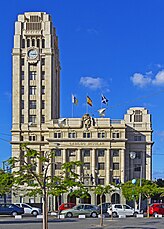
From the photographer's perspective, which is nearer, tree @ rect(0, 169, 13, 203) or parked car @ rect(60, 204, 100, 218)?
parked car @ rect(60, 204, 100, 218)

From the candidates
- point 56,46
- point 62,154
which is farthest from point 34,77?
point 62,154

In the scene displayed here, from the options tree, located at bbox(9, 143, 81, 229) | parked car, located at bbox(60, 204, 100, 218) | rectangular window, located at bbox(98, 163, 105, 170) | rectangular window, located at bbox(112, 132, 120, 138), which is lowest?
parked car, located at bbox(60, 204, 100, 218)

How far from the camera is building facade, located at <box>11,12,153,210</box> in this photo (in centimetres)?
9838

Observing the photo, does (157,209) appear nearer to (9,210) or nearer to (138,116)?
(9,210)

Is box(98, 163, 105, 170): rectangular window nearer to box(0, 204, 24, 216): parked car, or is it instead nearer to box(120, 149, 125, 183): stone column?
box(120, 149, 125, 183): stone column

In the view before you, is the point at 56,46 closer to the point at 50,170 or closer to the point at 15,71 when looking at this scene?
the point at 15,71

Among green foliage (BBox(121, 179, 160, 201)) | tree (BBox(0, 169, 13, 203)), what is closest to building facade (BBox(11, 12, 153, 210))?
green foliage (BBox(121, 179, 160, 201))

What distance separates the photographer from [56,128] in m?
98.7

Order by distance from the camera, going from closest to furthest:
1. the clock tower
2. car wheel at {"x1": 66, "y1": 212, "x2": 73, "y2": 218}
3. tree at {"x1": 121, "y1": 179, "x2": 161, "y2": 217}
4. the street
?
1. the street
2. car wheel at {"x1": 66, "y1": 212, "x2": 73, "y2": 218}
3. tree at {"x1": 121, "y1": 179, "x2": 161, "y2": 217}
4. the clock tower

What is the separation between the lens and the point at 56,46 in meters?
116

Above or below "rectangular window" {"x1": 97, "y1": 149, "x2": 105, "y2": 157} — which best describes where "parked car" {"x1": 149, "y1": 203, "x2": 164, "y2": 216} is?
below

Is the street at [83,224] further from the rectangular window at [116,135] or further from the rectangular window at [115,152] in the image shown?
the rectangular window at [115,152]

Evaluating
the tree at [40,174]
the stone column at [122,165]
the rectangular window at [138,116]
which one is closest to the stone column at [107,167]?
the stone column at [122,165]

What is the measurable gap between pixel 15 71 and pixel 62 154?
21.3 m
